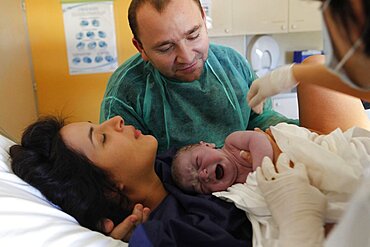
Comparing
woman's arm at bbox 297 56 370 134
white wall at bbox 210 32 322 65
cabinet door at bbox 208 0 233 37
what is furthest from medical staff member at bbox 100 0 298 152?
white wall at bbox 210 32 322 65

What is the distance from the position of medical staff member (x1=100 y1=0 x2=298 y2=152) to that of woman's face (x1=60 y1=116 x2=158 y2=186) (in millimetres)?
409

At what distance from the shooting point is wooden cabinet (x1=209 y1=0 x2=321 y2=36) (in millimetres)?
2727

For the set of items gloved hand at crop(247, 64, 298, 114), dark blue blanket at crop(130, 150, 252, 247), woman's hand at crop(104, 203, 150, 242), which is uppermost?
gloved hand at crop(247, 64, 298, 114)

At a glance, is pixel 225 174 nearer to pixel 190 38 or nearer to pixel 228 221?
pixel 228 221

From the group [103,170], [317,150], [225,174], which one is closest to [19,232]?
[103,170]

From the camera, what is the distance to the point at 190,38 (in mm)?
1563

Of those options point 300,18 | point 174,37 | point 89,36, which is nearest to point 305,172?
point 174,37

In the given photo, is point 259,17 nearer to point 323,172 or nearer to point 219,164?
point 219,164

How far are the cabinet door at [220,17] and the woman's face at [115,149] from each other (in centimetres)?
171

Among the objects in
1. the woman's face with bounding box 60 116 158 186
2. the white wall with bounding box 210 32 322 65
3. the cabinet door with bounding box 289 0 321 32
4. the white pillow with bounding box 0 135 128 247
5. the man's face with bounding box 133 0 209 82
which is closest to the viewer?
the white pillow with bounding box 0 135 128 247

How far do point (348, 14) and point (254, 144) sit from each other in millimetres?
743

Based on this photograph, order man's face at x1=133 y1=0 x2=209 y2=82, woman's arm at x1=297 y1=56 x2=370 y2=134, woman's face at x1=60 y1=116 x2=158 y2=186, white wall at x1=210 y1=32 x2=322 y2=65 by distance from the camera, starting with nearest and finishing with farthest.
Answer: woman's face at x1=60 y1=116 x2=158 y2=186 < woman's arm at x1=297 y1=56 x2=370 y2=134 < man's face at x1=133 y1=0 x2=209 y2=82 < white wall at x1=210 y1=32 x2=322 y2=65

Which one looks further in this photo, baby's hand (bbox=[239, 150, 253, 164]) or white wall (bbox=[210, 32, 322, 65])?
white wall (bbox=[210, 32, 322, 65])

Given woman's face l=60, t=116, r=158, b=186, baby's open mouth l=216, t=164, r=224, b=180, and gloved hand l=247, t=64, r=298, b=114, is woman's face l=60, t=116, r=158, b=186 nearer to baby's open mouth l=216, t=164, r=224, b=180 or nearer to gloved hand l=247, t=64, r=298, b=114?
baby's open mouth l=216, t=164, r=224, b=180
